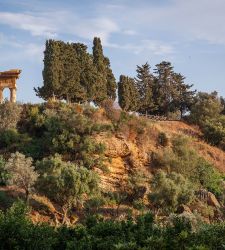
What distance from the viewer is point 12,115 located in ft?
145

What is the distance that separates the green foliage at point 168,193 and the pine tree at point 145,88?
23.1 m

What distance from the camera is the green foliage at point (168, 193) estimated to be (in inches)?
1395

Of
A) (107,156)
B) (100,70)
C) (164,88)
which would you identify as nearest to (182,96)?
(164,88)

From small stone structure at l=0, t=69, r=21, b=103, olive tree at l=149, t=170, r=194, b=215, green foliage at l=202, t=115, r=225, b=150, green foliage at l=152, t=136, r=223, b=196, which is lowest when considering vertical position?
olive tree at l=149, t=170, r=194, b=215

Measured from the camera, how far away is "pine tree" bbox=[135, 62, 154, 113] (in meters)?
60.4

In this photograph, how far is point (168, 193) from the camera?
3538 centimetres

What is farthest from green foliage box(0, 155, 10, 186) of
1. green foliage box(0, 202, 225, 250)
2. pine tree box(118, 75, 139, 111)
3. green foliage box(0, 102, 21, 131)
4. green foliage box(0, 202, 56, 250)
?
pine tree box(118, 75, 139, 111)

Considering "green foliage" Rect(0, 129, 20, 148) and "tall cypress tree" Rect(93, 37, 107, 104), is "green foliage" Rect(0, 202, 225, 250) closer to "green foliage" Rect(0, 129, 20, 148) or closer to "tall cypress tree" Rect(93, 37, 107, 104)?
"green foliage" Rect(0, 129, 20, 148)

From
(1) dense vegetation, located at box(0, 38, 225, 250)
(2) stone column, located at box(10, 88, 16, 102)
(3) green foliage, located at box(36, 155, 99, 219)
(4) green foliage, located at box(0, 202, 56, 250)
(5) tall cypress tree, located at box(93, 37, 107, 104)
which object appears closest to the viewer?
(4) green foliage, located at box(0, 202, 56, 250)

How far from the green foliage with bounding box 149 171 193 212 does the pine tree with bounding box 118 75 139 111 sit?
19726 millimetres

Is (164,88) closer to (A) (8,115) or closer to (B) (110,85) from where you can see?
(B) (110,85)

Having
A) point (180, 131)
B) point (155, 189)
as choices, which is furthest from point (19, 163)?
point (180, 131)

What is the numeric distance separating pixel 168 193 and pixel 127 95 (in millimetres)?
22316

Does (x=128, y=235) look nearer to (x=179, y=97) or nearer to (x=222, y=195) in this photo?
(x=222, y=195)
